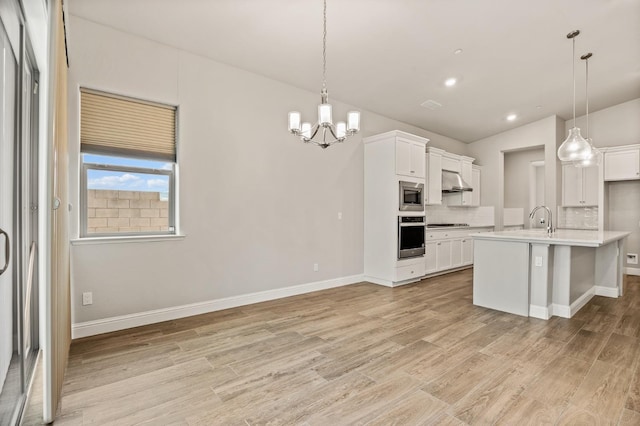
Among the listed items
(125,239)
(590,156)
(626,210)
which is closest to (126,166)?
(125,239)

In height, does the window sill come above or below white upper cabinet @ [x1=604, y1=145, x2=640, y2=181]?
below

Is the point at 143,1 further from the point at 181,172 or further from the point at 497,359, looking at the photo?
the point at 497,359

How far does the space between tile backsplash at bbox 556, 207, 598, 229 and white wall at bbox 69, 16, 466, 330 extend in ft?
15.8

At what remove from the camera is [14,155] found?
6.56ft

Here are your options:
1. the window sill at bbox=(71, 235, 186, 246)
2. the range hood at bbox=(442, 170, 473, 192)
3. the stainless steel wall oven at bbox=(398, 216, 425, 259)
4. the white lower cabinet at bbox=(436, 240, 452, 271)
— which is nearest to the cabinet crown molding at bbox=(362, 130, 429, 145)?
the stainless steel wall oven at bbox=(398, 216, 425, 259)

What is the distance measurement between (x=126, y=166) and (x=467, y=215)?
6.86 m

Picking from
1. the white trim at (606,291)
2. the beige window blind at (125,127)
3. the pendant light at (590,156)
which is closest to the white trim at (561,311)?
the white trim at (606,291)

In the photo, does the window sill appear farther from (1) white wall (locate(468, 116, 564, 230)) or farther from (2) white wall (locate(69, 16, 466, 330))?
(1) white wall (locate(468, 116, 564, 230))

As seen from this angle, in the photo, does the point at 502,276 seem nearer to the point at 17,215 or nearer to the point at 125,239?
the point at 125,239

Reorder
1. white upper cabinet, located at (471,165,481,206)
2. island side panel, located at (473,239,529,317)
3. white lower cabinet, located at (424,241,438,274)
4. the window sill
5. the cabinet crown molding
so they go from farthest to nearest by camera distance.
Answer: white upper cabinet, located at (471,165,481,206), white lower cabinet, located at (424,241,438,274), the cabinet crown molding, island side panel, located at (473,239,529,317), the window sill

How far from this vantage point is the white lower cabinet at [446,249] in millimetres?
5688

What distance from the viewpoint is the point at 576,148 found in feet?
12.0

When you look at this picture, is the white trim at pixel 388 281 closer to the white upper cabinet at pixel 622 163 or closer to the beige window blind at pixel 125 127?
the beige window blind at pixel 125 127

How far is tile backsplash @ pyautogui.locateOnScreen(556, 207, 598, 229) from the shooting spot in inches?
254
